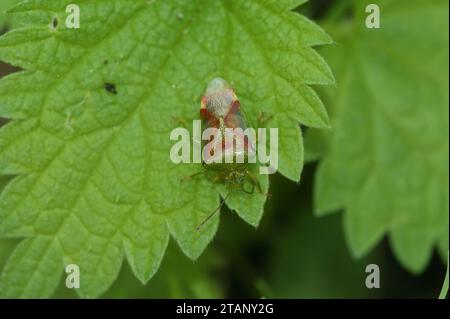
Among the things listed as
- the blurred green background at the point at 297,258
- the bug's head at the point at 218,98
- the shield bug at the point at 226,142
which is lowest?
the blurred green background at the point at 297,258

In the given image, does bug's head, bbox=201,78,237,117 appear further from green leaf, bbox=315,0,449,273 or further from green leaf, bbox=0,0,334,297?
green leaf, bbox=315,0,449,273

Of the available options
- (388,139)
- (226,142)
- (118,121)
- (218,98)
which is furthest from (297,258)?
(118,121)

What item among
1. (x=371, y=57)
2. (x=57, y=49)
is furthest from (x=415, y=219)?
(x=57, y=49)

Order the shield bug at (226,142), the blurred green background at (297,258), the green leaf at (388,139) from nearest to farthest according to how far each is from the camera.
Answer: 1. the shield bug at (226,142)
2. the green leaf at (388,139)
3. the blurred green background at (297,258)

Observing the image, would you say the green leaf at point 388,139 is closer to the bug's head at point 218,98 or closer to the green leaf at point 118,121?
the green leaf at point 118,121

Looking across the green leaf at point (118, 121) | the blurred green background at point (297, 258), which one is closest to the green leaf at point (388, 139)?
the blurred green background at point (297, 258)

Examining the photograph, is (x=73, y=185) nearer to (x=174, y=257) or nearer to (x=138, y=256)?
(x=138, y=256)
